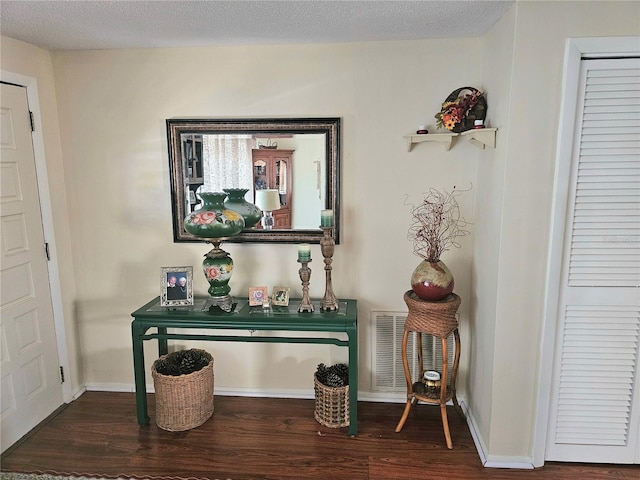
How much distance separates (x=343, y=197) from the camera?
2820mm

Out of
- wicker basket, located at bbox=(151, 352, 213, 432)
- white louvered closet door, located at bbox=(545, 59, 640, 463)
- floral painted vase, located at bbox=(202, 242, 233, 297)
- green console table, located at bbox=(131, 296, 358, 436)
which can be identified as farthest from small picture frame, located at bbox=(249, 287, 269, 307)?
white louvered closet door, located at bbox=(545, 59, 640, 463)

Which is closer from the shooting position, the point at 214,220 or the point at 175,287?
the point at 214,220

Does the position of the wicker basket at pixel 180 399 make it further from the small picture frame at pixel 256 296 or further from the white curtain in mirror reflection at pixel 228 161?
the white curtain in mirror reflection at pixel 228 161

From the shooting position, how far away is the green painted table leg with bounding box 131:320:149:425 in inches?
105

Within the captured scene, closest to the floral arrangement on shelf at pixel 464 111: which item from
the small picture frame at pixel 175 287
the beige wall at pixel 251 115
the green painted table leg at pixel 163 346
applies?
the beige wall at pixel 251 115

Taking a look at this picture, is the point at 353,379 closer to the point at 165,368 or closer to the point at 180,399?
the point at 180,399

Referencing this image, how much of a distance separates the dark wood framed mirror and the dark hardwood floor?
45.9 inches

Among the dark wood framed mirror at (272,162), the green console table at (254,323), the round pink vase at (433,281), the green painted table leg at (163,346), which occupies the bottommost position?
the green painted table leg at (163,346)

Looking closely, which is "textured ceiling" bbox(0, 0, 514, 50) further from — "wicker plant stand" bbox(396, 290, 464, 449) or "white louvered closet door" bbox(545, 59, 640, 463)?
"wicker plant stand" bbox(396, 290, 464, 449)

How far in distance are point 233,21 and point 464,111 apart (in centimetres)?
132

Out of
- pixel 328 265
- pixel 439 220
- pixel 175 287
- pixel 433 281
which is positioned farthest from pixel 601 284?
pixel 175 287

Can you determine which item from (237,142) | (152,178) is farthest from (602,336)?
(152,178)

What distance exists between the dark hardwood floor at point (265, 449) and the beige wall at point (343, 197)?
203 millimetres

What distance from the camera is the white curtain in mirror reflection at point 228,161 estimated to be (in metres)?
2.79
